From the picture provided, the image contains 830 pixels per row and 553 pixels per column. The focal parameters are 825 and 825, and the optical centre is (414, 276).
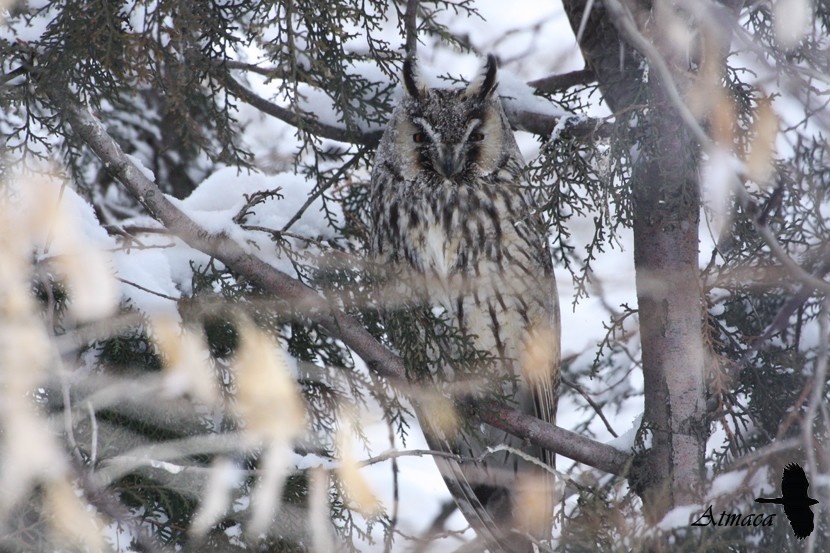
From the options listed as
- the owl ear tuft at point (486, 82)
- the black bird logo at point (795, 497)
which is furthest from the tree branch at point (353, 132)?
the black bird logo at point (795, 497)

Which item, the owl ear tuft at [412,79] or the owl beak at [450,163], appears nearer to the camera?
the owl beak at [450,163]

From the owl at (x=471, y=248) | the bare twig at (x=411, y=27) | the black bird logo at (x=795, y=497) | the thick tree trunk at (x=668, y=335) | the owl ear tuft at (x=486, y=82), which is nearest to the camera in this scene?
the black bird logo at (x=795, y=497)

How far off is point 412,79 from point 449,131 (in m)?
0.25

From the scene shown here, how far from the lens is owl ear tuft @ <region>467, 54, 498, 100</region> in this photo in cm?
293

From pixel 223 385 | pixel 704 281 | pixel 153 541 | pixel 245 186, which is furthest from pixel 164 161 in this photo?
pixel 704 281

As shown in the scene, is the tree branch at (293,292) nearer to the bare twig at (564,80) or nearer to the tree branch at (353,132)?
the tree branch at (353,132)

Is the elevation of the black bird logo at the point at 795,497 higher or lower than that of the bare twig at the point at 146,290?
lower

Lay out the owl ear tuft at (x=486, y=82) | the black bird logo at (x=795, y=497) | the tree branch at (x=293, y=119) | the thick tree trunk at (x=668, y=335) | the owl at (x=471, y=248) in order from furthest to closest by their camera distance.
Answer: the owl ear tuft at (x=486, y=82), the owl at (x=471, y=248), the tree branch at (x=293, y=119), the thick tree trunk at (x=668, y=335), the black bird logo at (x=795, y=497)

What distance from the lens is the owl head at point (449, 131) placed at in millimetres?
2822

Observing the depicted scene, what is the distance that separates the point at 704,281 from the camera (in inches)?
93.4

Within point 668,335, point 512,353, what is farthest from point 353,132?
point 668,335

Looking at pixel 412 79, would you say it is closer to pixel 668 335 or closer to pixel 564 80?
pixel 564 80

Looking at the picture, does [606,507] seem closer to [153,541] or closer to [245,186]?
[153,541]

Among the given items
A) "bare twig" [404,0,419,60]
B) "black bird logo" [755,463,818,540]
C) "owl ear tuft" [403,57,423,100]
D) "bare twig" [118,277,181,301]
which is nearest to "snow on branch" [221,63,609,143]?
"owl ear tuft" [403,57,423,100]
